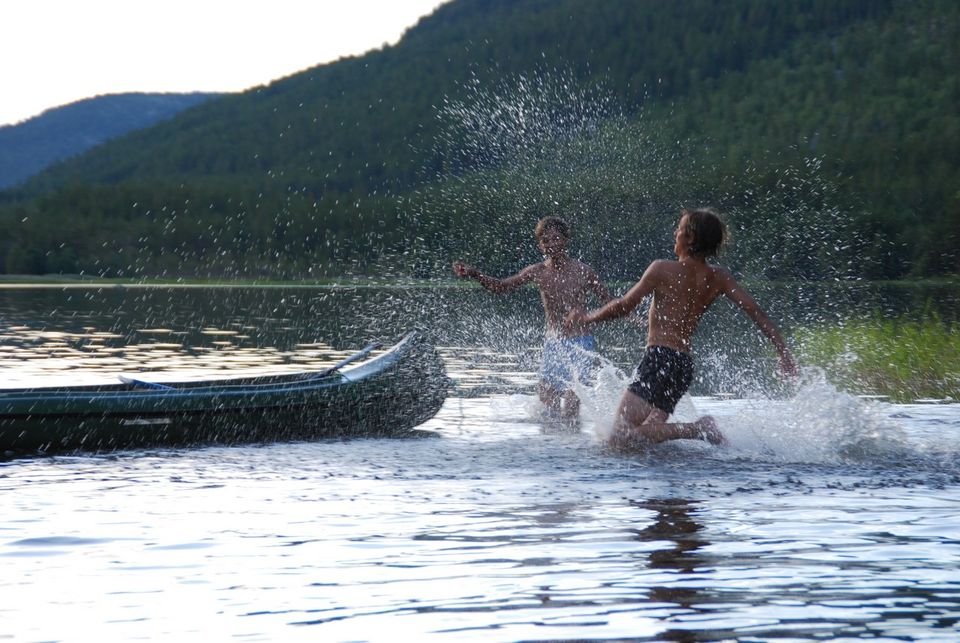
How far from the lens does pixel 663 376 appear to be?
9305 mm

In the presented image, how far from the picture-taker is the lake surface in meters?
5.48

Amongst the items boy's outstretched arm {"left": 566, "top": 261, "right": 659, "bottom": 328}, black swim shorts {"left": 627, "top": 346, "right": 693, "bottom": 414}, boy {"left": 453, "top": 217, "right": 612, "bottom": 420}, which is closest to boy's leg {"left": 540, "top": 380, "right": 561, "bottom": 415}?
boy {"left": 453, "top": 217, "right": 612, "bottom": 420}

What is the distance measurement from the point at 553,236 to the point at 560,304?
65 cm

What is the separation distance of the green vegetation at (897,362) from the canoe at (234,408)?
21.0 feet

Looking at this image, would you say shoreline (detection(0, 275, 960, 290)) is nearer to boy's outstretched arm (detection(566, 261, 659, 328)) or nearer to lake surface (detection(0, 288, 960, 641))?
lake surface (detection(0, 288, 960, 641))

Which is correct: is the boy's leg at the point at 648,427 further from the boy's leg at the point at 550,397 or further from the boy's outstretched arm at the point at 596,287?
the boy's outstretched arm at the point at 596,287

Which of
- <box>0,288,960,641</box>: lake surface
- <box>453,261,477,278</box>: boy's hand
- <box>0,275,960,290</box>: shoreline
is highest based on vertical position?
<box>0,275,960,290</box>: shoreline

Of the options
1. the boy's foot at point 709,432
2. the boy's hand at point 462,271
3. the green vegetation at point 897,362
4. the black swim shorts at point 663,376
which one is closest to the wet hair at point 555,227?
the boy's hand at point 462,271

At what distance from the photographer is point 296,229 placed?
4360 inches

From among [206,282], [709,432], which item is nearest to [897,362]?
[709,432]

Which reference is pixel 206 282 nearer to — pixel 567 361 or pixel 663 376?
pixel 567 361

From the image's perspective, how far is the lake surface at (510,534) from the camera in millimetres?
5477

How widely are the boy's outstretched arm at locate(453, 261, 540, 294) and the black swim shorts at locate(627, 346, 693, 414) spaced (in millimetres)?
1806

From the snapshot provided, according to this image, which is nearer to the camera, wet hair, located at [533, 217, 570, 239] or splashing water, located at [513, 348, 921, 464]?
splashing water, located at [513, 348, 921, 464]
